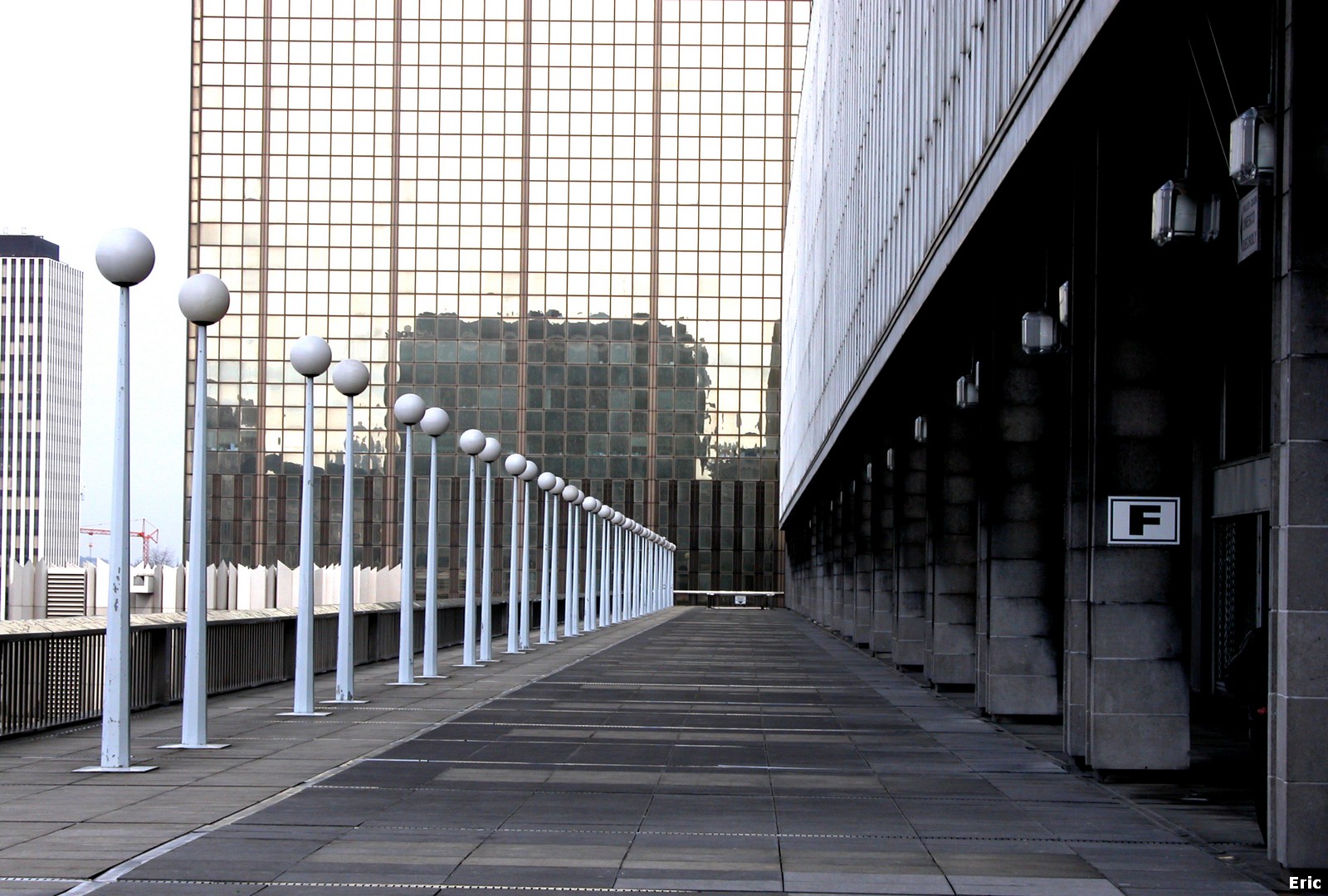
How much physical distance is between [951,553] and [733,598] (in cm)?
8479

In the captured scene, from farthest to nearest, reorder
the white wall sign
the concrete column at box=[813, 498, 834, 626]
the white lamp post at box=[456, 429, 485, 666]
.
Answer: the concrete column at box=[813, 498, 834, 626] < the white lamp post at box=[456, 429, 485, 666] < the white wall sign

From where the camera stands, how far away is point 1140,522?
50.1ft

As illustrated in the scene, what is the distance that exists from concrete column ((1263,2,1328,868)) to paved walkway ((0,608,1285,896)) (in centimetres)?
67

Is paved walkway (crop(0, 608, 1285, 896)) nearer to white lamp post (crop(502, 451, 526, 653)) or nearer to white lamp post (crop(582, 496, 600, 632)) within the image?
white lamp post (crop(502, 451, 526, 653))

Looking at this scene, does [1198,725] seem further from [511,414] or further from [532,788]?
[511,414]

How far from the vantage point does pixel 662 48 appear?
110 meters

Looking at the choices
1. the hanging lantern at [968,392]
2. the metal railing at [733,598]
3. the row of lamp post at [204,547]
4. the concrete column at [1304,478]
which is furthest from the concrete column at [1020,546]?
the metal railing at [733,598]

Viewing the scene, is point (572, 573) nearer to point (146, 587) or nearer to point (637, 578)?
point (146, 587)

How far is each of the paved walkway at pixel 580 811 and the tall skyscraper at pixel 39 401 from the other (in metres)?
172

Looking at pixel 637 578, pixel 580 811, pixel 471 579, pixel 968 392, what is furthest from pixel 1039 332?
pixel 637 578

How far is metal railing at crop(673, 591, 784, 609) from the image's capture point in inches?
4382

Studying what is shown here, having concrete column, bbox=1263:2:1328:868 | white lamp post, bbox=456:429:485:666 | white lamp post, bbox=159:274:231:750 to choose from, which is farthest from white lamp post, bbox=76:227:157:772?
white lamp post, bbox=456:429:485:666

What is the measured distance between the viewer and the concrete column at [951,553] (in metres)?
26.5

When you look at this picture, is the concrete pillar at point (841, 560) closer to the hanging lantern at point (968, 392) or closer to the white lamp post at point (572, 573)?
the white lamp post at point (572, 573)
